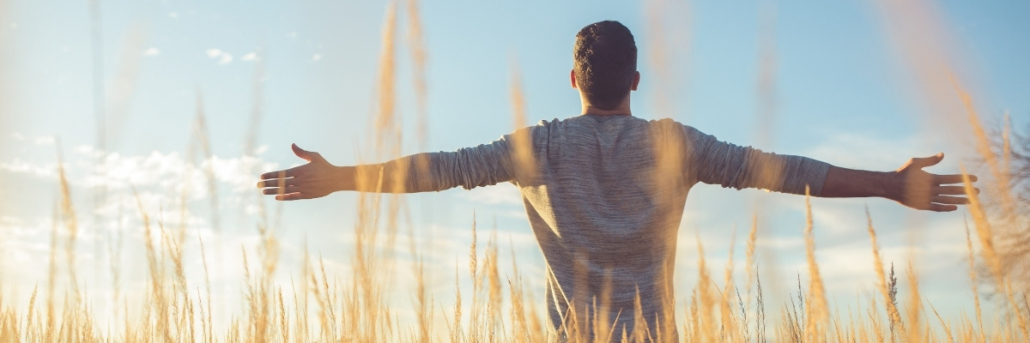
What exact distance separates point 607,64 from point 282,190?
957 millimetres

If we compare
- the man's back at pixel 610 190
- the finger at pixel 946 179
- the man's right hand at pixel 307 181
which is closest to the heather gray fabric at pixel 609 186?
the man's back at pixel 610 190

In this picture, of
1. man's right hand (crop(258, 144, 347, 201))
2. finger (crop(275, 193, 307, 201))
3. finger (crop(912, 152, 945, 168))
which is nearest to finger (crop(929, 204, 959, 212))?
finger (crop(912, 152, 945, 168))

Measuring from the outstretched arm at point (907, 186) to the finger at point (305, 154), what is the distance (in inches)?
56.3

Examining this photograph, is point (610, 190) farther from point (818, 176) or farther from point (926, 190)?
point (926, 190)

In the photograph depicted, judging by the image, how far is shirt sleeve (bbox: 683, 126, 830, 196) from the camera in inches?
84.2

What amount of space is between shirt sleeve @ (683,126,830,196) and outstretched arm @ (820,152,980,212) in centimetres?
5

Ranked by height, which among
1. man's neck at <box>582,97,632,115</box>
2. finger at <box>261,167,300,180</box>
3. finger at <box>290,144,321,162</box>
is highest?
man's neck at <box>582,97,632,115</box>

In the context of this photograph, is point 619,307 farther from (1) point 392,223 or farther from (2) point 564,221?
(1) point 392,223

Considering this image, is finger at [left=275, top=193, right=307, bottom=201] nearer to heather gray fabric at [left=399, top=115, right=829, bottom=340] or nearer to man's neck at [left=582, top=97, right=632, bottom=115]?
heather gray fabric at [left=399, top=115, right=829, bottom=340]

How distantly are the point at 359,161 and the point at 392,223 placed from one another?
17 cm

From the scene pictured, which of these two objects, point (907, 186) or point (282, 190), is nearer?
point (282, 190)

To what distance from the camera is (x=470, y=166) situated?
2100 millimetres

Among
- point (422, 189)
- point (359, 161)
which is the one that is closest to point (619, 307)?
point (422, 189)

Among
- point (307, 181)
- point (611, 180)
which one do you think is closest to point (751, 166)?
point (611, 180)
